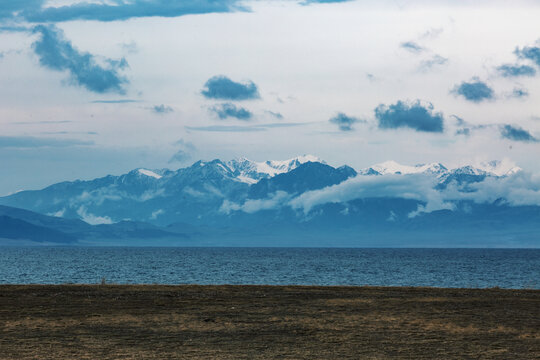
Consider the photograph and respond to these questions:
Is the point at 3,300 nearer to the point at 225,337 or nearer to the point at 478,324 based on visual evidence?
the point at 225,337

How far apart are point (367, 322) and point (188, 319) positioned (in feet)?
25.0

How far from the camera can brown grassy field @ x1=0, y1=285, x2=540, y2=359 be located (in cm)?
2608

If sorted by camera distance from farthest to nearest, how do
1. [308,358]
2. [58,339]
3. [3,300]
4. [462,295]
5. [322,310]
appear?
[462,295] → [3,300] → [322,310] → [58,339] → [308,358]

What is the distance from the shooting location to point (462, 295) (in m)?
43.5

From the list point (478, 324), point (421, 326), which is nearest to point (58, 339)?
point (421, 326)

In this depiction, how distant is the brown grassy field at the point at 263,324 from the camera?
85.6ft

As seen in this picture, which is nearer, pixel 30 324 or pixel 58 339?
pixel 58 339

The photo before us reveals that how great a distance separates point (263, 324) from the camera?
104 ft

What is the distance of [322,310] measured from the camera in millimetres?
35656

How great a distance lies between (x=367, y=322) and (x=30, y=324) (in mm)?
13841

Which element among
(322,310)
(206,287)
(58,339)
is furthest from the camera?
(206,287)

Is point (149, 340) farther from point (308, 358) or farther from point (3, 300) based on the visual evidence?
point (3, 300)

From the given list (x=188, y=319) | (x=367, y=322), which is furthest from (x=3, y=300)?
(x=367, y=322)

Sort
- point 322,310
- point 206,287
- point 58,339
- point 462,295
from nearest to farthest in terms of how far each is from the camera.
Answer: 1. point 58,339
2. point 322,310
3. point 462,295
4. point 206,287
